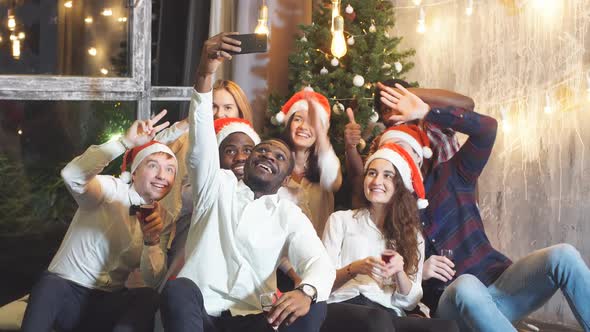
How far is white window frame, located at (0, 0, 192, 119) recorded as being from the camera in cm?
416

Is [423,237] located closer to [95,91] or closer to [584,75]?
[584,75]

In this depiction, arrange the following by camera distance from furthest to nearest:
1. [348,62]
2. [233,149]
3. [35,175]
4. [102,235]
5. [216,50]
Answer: [348,62] < [35,175] < [233,149] < [102,235] < [216,50]

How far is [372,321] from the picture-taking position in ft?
9.71

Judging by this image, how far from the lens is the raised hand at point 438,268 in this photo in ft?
11.0

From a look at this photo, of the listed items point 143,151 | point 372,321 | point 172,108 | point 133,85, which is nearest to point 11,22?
point 133,85

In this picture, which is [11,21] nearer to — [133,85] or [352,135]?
[133,85]

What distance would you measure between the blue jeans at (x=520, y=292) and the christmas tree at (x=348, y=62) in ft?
4.09

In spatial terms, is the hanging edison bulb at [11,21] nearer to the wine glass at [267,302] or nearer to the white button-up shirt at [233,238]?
the white button-up shirt at [233,238]

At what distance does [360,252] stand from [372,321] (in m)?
0.40

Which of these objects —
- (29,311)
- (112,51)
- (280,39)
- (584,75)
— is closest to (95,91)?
(112,51)

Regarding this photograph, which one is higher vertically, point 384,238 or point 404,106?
point 404,106

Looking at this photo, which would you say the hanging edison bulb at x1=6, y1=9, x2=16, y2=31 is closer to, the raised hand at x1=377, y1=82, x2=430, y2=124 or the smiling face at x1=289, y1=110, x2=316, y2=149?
the smiling face at x1=289, y1=110, x2=316, y2=149

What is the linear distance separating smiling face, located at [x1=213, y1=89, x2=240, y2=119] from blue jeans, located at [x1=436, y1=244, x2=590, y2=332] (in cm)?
130

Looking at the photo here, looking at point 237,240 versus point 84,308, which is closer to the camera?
point 237,240
